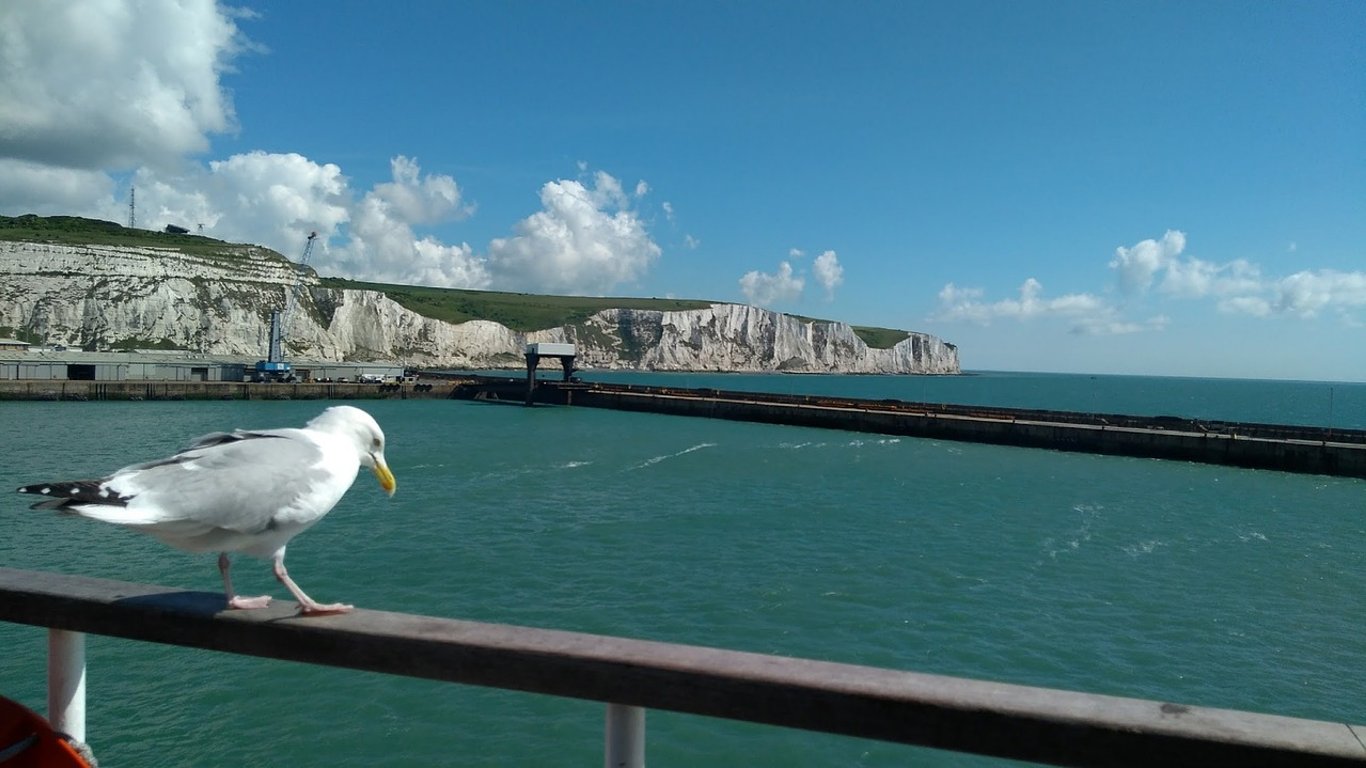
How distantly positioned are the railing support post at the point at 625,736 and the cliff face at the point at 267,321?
337 feet

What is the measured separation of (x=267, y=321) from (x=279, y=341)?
17.9 m

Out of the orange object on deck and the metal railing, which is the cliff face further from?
the metal railing

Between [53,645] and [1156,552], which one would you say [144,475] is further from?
[1156,552]

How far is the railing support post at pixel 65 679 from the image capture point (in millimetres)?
2158

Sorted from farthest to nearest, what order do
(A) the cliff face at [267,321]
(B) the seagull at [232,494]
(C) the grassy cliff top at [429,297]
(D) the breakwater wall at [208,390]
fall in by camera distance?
(C) the grassy cliff top at [429,297], (A) the cliff face at [267,321], (D) the breakwater wall at [208,390], (B) the seagull at [232,494]

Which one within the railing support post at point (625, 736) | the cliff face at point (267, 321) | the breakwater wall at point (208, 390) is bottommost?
the breakwater wall at point (208, 390)

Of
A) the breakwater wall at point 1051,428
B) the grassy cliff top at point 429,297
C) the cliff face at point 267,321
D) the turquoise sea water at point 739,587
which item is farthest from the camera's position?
the grassy cliff top at point 429,297

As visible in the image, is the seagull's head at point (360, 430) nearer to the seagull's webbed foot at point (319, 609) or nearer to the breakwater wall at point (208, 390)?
the seagull's webbed foot at point (319, 609)

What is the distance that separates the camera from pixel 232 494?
2396 millimetres

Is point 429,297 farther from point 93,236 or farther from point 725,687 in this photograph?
point 725,687

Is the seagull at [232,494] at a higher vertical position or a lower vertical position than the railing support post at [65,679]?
higher

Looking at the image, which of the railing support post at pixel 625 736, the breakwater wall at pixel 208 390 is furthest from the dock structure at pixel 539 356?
the railing support post at pixel 625 736

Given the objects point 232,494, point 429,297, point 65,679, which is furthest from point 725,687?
point 429,297

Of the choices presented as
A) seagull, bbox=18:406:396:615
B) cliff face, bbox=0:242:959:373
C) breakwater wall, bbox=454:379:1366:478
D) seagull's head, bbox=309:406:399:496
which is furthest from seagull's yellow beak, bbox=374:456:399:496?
cliff face, bbox=0:242:959:373
